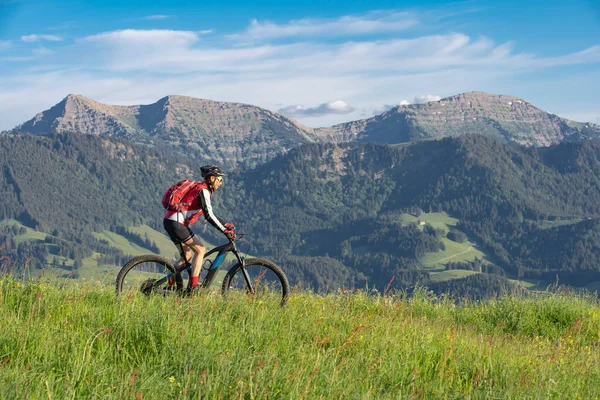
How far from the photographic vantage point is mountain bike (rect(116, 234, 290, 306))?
995cm

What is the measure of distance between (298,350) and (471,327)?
571 cm

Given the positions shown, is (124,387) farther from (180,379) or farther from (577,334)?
(577,334)

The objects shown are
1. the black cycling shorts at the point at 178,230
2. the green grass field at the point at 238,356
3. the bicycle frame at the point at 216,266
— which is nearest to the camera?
the green grass field at the point at 238,356

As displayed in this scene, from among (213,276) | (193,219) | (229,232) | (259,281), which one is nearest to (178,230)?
(193,219)

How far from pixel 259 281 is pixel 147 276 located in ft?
6.59

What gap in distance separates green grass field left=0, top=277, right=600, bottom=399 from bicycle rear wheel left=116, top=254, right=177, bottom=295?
0.81 metres

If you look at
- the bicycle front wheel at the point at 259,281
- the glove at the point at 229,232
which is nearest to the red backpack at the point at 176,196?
the glove at the point at 229,232

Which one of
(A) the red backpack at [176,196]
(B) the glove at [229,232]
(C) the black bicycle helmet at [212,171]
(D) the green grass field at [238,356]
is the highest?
(C) the black bicycle helmet at [212,171]

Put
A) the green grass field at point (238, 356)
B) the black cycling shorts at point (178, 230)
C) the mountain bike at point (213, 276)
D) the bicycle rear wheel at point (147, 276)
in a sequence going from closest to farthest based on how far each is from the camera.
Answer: the green grass field at point (238, 356) < the bicycle rear wheel at point (147, 276) < the mountain bike at point (213, 276) < the black cycling shorts at point (178, 230)

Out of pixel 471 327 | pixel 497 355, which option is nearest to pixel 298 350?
pixel 497 355

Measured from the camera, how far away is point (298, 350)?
6.46 meters

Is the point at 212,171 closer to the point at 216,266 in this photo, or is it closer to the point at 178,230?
the point at 178,230

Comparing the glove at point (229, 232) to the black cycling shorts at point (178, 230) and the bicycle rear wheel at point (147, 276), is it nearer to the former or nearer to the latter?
the black cycling shorts at point (178, 230)

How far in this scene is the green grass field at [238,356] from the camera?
538cm
